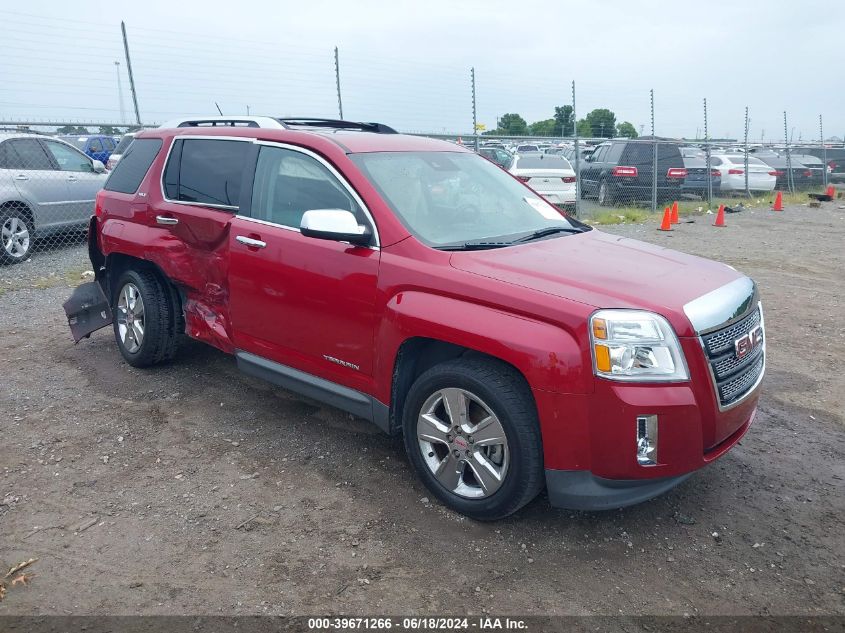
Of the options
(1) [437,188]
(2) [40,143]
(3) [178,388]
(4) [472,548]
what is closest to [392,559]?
(4) [472,548]

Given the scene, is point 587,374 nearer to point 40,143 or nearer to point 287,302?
point 287,302

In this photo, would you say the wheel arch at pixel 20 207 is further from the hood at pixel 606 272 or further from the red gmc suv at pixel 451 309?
the hood at pixel 606 272

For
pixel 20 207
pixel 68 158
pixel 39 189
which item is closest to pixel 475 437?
pixel 20 207

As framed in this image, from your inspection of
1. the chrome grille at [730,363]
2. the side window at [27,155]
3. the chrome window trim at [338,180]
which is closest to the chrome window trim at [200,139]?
the chrome window trim at [338,180]

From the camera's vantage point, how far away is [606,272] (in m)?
3.51

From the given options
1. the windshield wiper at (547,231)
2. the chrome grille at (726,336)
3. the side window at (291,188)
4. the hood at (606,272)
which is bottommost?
the chrome grille at (726,336)

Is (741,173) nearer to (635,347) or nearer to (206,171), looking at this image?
(206,171)

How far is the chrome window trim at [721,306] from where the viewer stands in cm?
319

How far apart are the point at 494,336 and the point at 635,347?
2.00ft

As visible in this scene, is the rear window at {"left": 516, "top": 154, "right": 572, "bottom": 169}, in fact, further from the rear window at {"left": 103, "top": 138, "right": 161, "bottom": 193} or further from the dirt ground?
the rear window at {"left": 103, "top": 138, "right": 161, "bottom": 193}

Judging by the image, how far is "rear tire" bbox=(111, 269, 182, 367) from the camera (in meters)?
A: 5.26

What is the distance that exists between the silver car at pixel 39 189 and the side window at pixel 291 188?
21.3 feet

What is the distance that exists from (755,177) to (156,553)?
20557 millimetres

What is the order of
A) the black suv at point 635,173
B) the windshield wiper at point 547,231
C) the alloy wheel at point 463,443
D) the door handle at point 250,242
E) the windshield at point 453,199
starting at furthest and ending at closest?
the black suv at point 635,173 → the door handle at point 250,242 → the windshield wiper at point 547,231 → the windshield at point 453,199 → the alloy wheel at point 463,443
